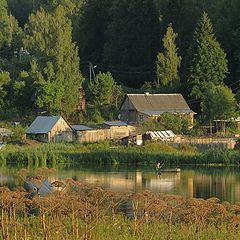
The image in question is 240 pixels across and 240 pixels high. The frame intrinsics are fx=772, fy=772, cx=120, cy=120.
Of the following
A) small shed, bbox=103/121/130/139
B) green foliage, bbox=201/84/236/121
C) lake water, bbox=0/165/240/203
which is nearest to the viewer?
lake water, bbox=0/165/240/203

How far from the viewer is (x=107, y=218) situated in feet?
46.6

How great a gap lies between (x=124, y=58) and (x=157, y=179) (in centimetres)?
2578

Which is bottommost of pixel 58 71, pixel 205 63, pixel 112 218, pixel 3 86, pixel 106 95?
pixel 112 218

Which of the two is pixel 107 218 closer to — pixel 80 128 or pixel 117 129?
pixel 80 128

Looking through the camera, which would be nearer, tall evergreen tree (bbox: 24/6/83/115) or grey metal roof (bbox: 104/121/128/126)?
grey metal roof (bbox: 104/121/128/126)

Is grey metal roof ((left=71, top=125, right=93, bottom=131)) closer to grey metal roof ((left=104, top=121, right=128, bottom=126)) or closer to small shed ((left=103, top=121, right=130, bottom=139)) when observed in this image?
small shed ((left=103, top=121, right=130, bottom=139))

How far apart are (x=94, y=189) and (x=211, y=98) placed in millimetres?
31405

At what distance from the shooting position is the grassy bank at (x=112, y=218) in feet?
39.4

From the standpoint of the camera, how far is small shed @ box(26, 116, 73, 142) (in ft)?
137

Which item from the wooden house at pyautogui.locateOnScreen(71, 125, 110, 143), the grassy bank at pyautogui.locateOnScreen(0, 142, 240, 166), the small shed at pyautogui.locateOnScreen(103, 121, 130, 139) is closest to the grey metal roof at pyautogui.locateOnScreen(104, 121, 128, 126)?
the small shed at pyautogui.locateOnScreen(103, 121, 130, 139)

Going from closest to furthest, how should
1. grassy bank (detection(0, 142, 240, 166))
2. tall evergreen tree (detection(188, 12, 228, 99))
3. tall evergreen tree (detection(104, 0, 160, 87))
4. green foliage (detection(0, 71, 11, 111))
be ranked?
grassy bank (detection(0, 142, 240, 166)), tall evergreen tree (detection(188, 12, 228, 99)), green foliage (detection(0, 71, 11, 111)), tall evergreen tree (detection(104, 0, 160, 87))

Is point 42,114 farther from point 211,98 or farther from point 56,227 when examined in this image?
point 56,227

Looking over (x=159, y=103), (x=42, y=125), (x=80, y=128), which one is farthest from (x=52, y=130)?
(x=159, y=103)

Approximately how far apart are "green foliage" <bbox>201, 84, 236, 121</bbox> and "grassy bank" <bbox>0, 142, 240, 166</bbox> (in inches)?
280
